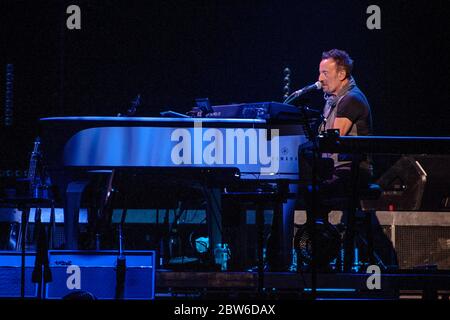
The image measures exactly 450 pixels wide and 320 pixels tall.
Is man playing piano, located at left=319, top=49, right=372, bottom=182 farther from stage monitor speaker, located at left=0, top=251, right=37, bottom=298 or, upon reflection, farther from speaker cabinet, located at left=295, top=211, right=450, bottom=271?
stage monitor speaker, located at left=0, top=251, right=37, bottom=298

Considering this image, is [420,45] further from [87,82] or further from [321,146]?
[321,146]

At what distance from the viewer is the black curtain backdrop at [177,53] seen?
25.9 ft

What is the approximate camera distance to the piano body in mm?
4719

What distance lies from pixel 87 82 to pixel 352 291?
4623 millimetres

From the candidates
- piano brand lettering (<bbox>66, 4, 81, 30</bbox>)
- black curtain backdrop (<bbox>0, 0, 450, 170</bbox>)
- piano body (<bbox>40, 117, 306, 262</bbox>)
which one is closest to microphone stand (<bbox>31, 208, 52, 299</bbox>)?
piano body (<bbox>40, 117, 306, 262</bbox>)

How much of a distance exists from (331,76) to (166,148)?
5.03ft

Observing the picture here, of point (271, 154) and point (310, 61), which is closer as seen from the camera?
point (271, 154)

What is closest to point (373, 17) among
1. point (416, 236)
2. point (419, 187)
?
point (419, 187)

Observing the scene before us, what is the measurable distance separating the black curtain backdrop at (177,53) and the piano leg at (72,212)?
3.13m

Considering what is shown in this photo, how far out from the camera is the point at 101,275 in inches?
153

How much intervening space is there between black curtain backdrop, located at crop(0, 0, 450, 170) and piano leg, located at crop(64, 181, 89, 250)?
123 inches

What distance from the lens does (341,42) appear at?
7945 mm
